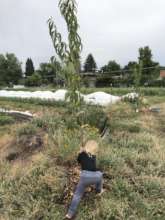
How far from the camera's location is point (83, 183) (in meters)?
3.66

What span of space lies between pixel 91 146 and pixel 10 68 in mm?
43786

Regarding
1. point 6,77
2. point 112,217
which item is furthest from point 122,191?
point 6,77

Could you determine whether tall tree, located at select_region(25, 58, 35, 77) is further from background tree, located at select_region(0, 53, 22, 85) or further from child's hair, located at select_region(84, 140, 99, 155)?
child's hair, located at select_region(84, 140, 99, 155)

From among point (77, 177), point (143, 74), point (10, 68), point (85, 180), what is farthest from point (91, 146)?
point (10, 68)

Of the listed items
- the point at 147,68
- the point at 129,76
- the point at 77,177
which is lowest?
the point at 77,177

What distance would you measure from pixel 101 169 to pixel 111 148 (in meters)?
0.84

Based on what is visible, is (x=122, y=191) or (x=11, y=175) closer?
(x=122, y=191)

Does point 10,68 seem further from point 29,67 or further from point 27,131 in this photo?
point 27,131

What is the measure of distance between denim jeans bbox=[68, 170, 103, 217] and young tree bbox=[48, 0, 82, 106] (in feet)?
4.70

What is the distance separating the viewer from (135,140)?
19.0 ft

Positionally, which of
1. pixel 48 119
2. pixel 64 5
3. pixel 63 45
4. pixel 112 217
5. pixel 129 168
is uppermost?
pixel 64 5

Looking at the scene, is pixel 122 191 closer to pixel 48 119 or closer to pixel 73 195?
pixel 73 195

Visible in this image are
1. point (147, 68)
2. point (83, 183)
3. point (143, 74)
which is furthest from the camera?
point (143, 74)

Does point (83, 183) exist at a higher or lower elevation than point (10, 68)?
lower
